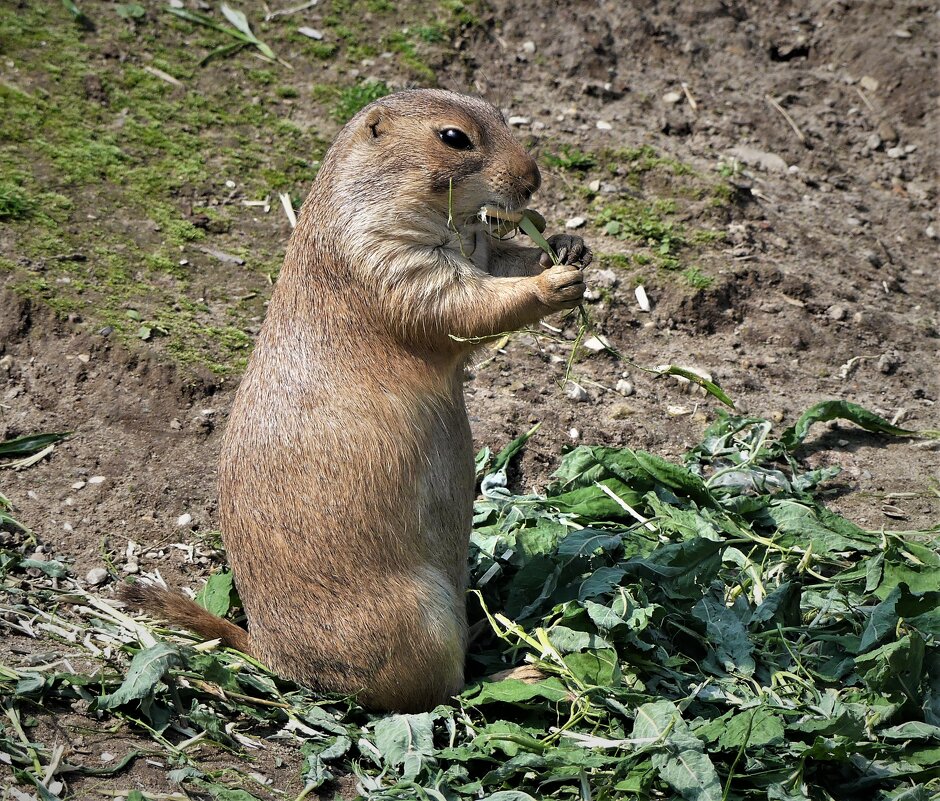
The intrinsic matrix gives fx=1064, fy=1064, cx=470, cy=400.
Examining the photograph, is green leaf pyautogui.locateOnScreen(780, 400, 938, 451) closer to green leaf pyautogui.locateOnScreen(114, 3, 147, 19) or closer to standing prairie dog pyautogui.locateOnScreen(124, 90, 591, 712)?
standing prairie dog pyautogui.locateOnScreen(124, 90, 591, 712)

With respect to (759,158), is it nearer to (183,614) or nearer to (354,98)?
(354,98)

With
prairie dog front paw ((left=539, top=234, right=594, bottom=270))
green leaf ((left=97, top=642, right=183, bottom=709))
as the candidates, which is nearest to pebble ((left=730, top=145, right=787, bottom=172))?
prairie dog front paw ((left=539, top=234, right=594, bottom=270))

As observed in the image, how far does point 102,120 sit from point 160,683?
494cm

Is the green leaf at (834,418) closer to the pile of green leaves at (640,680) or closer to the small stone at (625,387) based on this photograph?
the pile of green leaves at (640,680)

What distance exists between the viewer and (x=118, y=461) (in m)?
5.73

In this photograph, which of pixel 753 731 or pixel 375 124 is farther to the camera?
pixel 375 124

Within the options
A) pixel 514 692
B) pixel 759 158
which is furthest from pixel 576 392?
pixel 759 158

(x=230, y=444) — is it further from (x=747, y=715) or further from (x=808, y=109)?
(x=808, y=109)

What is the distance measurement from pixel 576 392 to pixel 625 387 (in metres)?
0.34

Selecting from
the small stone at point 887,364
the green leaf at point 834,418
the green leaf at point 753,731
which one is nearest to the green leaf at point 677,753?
the green leaf at point 753,731

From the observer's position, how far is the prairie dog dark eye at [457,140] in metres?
4.45

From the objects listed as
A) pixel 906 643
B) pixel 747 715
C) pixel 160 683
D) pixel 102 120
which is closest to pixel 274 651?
pixel 160 683

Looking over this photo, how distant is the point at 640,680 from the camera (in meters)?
4.48

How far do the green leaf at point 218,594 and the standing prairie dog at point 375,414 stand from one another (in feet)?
1.20
